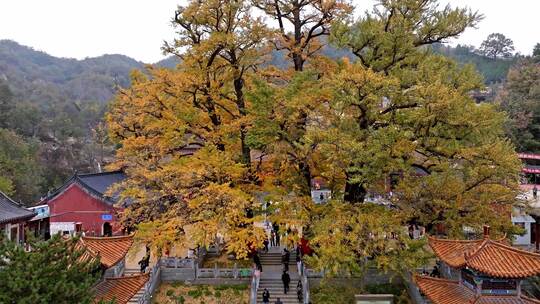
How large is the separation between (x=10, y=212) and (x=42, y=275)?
14.5 metres

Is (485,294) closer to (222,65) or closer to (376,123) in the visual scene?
(376,123)

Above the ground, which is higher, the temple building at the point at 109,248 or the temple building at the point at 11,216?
the temple building at the point at 11,216

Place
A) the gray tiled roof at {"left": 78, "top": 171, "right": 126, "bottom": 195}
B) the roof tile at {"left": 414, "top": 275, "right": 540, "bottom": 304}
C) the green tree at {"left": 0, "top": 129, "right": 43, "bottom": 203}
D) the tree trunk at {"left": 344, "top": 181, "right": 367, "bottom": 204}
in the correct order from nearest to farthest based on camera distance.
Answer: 1. the roof tile at {"left": 414, "top": 275, "right": 540, "bottom": 304}
2. the tree trunk at {"left": 344, "top": 181, "right": 367, "bottom": 204}
3. the gray tiled roof at {"left": 78, "top": 171, "right": 126, "bottom": 195}
4. the green tree at {"left": 0, "top": 129, "right": 43, "bottom": 203}

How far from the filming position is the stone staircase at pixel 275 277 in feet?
78.1

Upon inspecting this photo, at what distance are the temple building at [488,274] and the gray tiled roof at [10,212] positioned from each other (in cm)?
1912

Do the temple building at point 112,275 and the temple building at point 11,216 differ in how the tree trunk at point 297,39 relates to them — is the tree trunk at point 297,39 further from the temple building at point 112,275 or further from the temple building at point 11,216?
the temple building at point 11,216

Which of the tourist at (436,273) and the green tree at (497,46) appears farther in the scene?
the green tree at (497,46)

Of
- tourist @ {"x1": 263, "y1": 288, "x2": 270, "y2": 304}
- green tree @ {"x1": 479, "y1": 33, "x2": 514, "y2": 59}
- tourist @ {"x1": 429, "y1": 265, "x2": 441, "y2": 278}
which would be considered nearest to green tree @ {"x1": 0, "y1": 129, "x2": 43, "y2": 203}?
tourist @ {"x1": 263, "y1": 288, "x2": 270, "y2": 304}

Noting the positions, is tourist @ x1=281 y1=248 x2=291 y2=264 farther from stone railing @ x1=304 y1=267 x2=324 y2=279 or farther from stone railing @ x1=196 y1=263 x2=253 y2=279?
stone railing @ x1=196 y1=263 x2=253 y2=279

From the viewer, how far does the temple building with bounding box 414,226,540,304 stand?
16.1 m

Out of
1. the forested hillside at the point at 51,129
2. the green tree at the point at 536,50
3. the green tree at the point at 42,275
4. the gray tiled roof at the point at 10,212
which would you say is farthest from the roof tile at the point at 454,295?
the green tree at the point at 536,50

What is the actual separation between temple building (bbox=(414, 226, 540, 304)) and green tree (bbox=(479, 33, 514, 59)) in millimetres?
114085

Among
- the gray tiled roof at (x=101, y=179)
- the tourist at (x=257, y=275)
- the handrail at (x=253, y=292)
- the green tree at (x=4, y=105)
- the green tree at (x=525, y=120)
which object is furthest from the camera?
the green tree at (x=4, y=105)

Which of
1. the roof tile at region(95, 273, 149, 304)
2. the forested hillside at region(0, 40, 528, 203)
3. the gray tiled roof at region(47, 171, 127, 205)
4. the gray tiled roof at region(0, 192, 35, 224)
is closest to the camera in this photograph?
the roof tile at region(95, 273, 149, 304)
